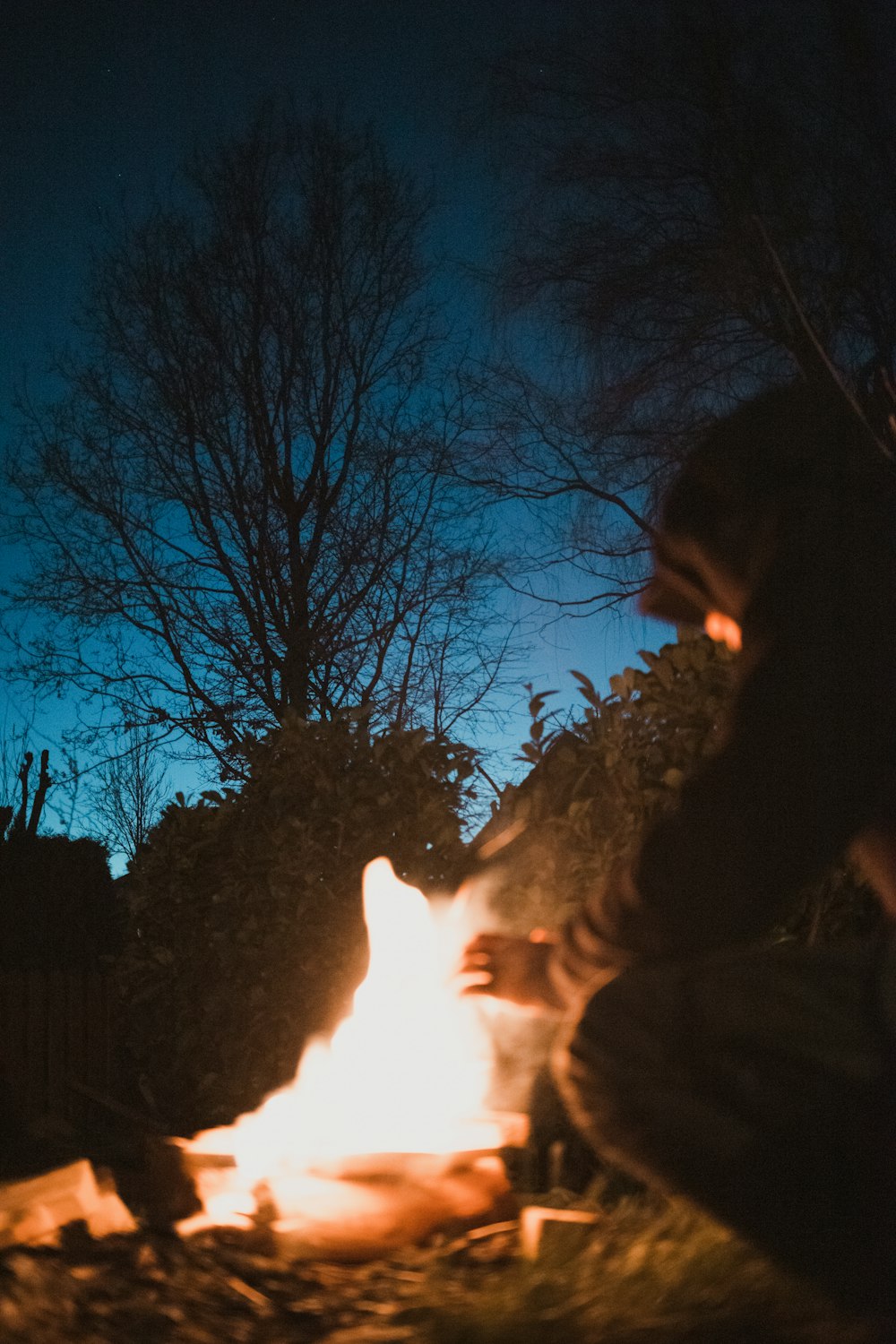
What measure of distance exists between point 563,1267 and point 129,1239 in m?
1.05

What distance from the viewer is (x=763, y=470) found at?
→ 2117mm

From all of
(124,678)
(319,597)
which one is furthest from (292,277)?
(124,678)

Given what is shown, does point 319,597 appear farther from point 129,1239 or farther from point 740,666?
point 740,666

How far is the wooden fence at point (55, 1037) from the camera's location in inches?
289

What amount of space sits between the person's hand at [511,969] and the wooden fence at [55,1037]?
5.49 m

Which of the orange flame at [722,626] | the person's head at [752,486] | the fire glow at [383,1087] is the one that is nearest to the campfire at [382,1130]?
the fire glow at [383,1087]

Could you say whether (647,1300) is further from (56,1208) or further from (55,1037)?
(55,1037)

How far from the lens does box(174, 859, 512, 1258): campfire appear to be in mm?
2764

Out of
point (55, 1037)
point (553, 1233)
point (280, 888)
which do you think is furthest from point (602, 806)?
point (55, 1037)

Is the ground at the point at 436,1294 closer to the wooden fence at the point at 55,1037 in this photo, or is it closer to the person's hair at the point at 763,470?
the person's hair at the point at 763,470

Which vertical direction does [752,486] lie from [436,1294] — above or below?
above

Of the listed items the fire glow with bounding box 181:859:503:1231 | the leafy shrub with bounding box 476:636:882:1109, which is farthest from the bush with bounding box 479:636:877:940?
the fire glow with bounding box 181:859:503:1231

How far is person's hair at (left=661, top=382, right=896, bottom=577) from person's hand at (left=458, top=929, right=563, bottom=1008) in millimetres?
899

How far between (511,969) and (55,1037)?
5907 millimetres
